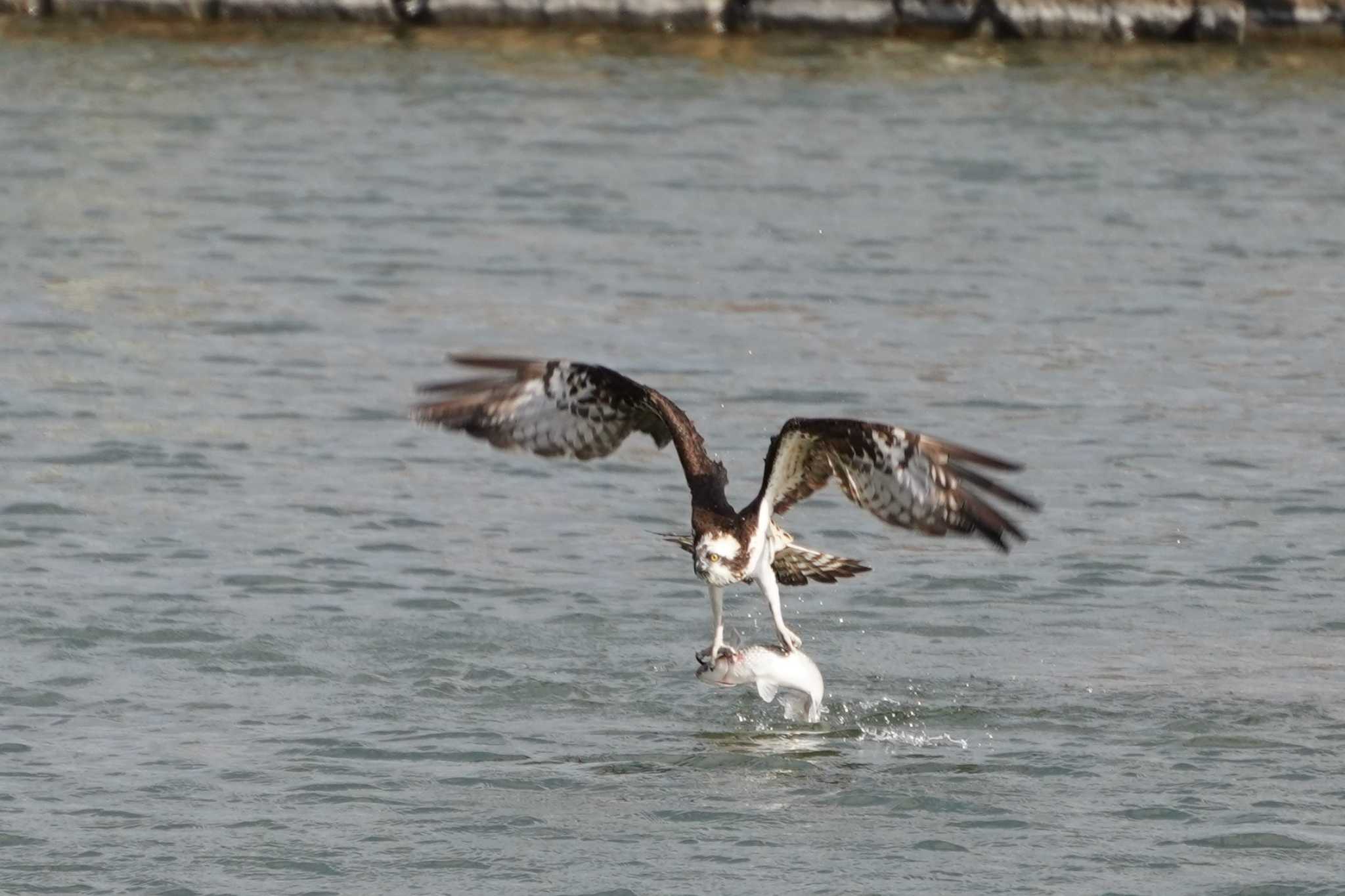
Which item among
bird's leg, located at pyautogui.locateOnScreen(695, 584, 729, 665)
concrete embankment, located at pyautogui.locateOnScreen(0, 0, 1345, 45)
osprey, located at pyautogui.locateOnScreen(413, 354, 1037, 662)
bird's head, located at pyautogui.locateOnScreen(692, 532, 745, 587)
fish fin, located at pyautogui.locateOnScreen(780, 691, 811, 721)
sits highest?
concrete embankment, located at pyautogui.locateOnScreen(0, 0, 1345, 45)

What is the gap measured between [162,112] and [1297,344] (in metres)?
11.2

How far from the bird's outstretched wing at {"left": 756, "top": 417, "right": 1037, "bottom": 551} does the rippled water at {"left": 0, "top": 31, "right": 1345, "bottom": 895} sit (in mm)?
932

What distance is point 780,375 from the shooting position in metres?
15.7

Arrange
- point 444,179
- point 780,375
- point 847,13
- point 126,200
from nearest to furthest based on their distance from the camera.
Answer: point 780,375 < point 126,200 < point 444,179 < point 847,13

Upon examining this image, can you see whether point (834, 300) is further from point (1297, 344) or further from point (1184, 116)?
point (1184, 116)

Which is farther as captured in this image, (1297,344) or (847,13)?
(847,13)

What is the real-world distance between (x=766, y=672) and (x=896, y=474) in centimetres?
80

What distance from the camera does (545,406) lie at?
9.83 m

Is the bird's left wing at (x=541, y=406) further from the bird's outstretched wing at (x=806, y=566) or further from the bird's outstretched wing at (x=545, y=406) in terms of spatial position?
the bird's outstretched wing at (x=806, y=566)

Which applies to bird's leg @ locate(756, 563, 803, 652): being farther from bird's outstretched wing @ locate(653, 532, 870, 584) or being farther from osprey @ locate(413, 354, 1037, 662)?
bird's outstretched wing @ locate(653, 532, 870, 584)

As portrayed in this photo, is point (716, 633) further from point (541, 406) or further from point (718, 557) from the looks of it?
point (541, 406)

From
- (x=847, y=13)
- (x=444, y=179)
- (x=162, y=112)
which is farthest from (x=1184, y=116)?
(x=162, y=112)

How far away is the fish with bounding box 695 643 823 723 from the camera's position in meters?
9.20

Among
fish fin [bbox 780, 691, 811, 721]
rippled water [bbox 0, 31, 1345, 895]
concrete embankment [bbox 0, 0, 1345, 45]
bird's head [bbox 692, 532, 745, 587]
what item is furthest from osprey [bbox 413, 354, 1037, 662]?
concrete embankment [bbox 0, 0, 1345, 45]
